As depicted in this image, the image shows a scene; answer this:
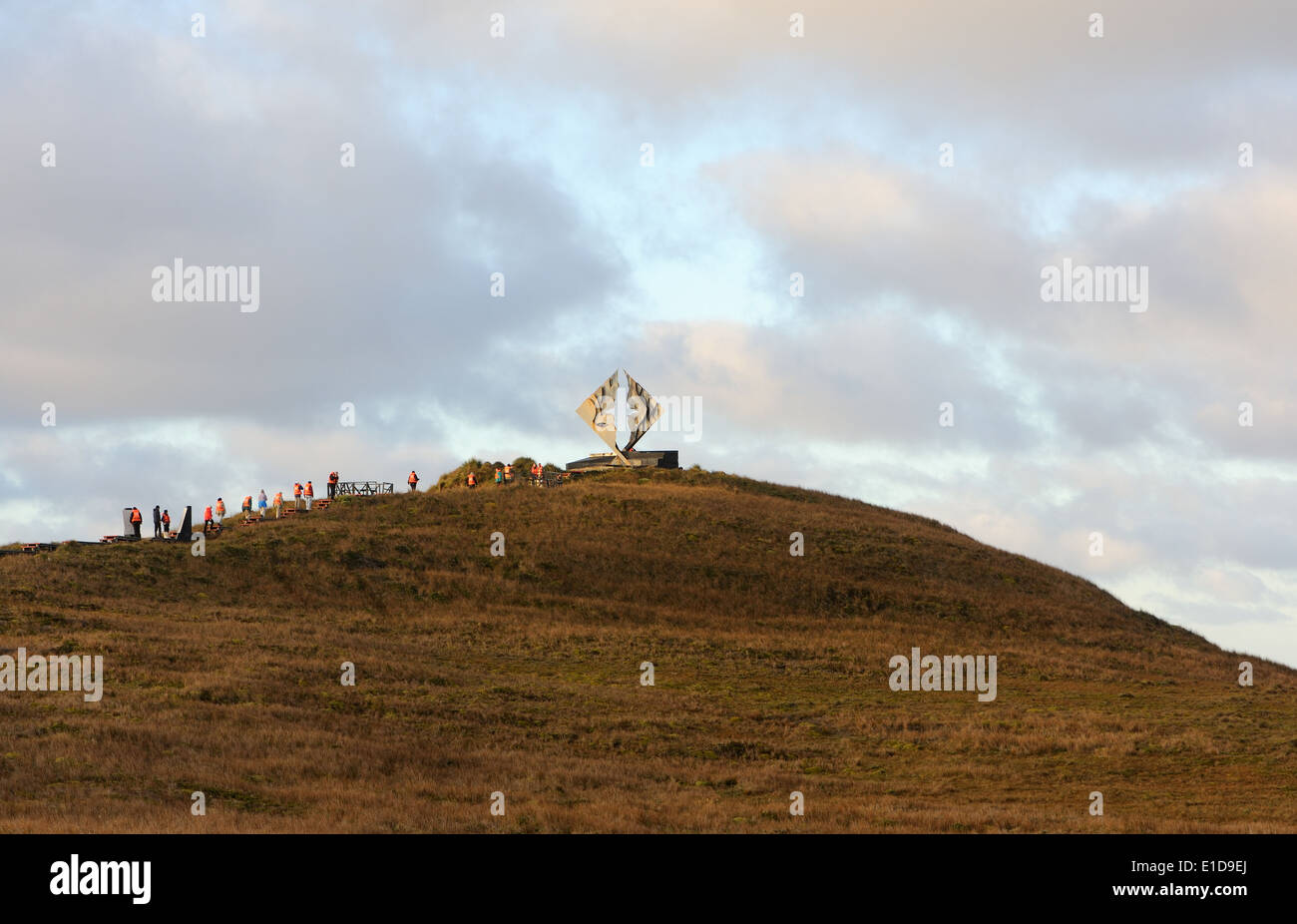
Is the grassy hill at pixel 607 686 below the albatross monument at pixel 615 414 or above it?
below

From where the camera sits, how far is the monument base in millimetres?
78688

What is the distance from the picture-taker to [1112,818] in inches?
815

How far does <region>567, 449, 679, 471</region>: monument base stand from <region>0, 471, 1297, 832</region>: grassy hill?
18.9 feet

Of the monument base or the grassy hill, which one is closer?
the grassy hill

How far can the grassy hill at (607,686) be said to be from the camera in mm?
21641

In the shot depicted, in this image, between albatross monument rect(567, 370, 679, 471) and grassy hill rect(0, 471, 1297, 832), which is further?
albatross monument rect(567, 370, 679, 471)

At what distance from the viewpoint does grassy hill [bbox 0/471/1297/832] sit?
71.0 ft

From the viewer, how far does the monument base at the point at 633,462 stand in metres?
78.7

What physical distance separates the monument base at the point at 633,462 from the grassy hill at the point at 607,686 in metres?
Answer: 5.76

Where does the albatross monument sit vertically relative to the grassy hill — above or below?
above

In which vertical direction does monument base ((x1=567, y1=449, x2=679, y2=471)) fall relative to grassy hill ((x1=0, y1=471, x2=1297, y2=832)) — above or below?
above

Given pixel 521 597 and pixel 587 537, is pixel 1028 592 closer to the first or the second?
pixel 587 537

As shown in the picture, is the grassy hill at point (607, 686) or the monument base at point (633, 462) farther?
the monument base at point (633, 462)
